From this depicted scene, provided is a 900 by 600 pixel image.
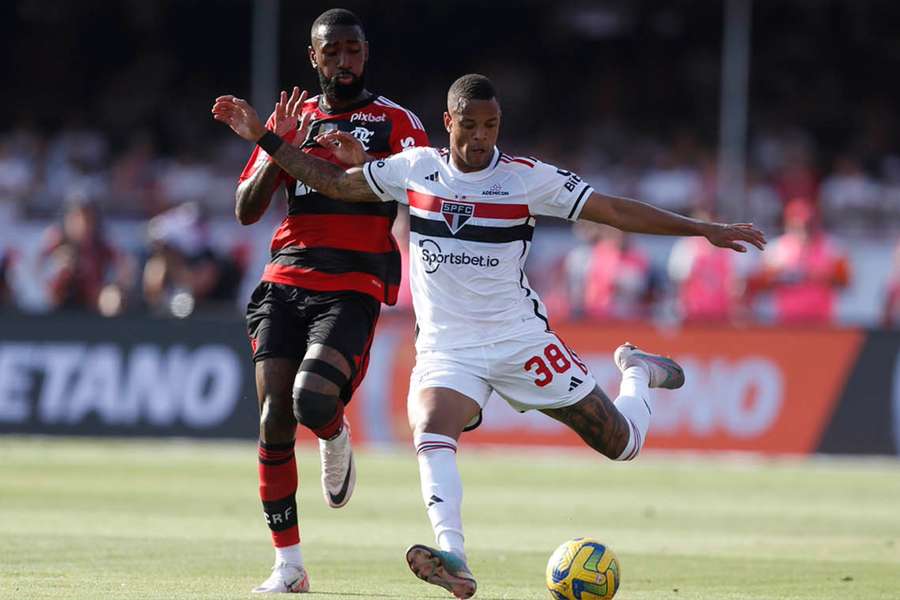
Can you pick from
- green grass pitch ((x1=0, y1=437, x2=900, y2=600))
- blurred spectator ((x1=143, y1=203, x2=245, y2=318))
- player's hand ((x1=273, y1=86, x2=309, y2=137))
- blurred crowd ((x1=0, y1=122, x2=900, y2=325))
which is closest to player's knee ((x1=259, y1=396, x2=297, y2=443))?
green grass pitch ((x1=0, y1=437, x2=900, y2=600))

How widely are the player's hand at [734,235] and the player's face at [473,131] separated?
113 cm

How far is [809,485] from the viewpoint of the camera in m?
15.8

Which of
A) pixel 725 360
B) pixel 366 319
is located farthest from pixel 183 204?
pixel 366 319

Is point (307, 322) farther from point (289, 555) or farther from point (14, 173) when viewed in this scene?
point (14, 173)

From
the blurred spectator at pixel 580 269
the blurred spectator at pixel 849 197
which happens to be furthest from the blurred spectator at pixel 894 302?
the blurred spectator at pixel 580 269

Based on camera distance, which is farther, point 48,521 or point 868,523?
point 868,523

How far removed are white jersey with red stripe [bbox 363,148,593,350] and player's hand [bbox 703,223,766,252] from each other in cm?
63

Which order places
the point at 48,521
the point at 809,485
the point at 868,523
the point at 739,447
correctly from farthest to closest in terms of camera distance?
1. the point at 739,447
2. the point at 809,485
3. the point at 868,523
4. the point at 48,521

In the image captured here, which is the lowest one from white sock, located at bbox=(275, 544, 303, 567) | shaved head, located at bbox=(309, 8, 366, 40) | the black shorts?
white sock, located at bbox=(275, 544, 303, 567)

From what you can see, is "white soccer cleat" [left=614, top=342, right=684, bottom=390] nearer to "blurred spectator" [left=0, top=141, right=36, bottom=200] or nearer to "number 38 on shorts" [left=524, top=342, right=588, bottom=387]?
"number 38 on shorts" [left=524, top=342, right=588, bottom=387]

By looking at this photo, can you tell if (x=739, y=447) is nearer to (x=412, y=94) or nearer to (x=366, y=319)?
(x=366, y=319)

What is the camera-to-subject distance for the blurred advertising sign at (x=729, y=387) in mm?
18188

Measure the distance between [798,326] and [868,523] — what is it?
581 cm

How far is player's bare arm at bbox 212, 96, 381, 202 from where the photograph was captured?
856cm
